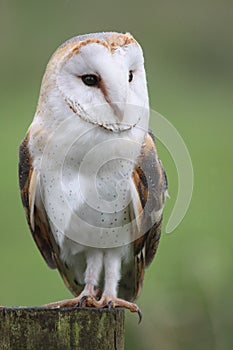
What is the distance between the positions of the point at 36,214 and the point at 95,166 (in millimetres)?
339

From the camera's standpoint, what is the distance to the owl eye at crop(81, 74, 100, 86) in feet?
10.9

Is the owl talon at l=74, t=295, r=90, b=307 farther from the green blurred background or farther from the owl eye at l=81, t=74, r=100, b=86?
the green blurred background

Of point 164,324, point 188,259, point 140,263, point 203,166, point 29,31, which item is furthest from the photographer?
point 29,31

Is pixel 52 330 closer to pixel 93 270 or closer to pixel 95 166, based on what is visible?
pixel 95 166

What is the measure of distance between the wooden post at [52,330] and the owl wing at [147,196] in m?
0.91

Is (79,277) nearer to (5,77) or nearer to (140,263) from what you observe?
(140,263)

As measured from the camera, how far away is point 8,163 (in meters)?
8.38

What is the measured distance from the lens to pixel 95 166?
11.5ft

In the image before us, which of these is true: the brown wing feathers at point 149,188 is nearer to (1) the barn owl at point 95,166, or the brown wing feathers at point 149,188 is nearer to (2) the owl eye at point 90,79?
(1) the barn owl at point 95,166

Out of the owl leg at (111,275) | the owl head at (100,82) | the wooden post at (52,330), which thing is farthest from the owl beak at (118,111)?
the wooden post at (52,330)

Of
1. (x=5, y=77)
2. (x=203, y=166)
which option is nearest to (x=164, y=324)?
(x=203, y=166)

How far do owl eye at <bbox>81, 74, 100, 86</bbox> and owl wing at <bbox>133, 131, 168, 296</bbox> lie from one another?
34 cm

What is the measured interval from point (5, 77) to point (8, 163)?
197 centimetres

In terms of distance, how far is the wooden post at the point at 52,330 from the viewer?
2.68 m
